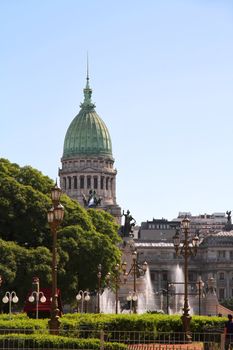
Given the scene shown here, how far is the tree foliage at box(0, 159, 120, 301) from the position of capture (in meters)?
63.0

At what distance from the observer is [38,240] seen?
66812 millimetres

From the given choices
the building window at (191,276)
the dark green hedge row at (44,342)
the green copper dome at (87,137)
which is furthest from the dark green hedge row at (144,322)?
the green copper dome at (87,137)

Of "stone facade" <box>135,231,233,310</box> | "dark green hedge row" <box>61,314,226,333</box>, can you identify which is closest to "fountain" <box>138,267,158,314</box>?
"stone facade" <box>135,231,233,310</box>

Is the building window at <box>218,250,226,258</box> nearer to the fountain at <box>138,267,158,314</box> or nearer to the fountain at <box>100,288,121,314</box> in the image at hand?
the fountain at <box>138,267,158,314</box>

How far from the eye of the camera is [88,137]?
617 feet

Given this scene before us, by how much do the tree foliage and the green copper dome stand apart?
11107 cm

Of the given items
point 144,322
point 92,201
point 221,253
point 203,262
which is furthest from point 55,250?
point 203,262

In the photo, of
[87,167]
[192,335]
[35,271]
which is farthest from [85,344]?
[87,167]

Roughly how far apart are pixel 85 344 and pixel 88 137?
160653mm

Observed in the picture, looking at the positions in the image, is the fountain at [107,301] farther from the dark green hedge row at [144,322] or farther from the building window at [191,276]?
the building window at [191,276]

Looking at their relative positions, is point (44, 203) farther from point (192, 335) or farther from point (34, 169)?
point (192, 335)

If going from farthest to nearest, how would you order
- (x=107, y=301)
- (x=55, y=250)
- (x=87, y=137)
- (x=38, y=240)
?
1. (x=87, y=137)
2. (x=107, y=301)
3. (x=38, y=240)
4. (x=55, y=250)

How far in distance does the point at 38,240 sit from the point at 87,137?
122m

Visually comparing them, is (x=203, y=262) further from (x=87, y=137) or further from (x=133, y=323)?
(x=133, y=323)
